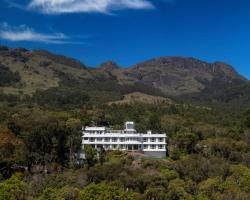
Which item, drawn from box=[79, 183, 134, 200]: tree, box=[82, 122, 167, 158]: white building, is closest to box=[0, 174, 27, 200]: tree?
box=[79, 183, 134, 200]: tree

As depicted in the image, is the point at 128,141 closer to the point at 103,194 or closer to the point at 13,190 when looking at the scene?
the point at 103,194

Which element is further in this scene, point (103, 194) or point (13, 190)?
point (13, 190)

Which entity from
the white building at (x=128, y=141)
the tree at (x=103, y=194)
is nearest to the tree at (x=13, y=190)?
the tree at (x=103, y=194)

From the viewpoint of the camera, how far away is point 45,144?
218 ft

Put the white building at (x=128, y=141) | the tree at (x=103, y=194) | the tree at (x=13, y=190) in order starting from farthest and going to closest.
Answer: the white building at (x=128, y=141) → the tree at (x=103, y=194) → the tree at (x=13, y=190)

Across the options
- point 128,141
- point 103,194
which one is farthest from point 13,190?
point 128,141

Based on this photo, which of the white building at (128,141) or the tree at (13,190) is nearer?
the tree at (13,190)

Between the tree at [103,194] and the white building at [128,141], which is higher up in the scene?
the white building at [128,141]

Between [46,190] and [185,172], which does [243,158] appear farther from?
[46,190]

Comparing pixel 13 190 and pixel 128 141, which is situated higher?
pixel 128 141

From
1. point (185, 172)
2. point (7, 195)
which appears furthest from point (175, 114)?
point (7, 195)

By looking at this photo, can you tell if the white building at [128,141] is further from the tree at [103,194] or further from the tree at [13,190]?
the tree at [103,194]

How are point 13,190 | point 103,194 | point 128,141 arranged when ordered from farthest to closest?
point 128,141, point 13,190, point 103,194

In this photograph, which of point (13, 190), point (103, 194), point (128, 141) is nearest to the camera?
point (103, 194)
